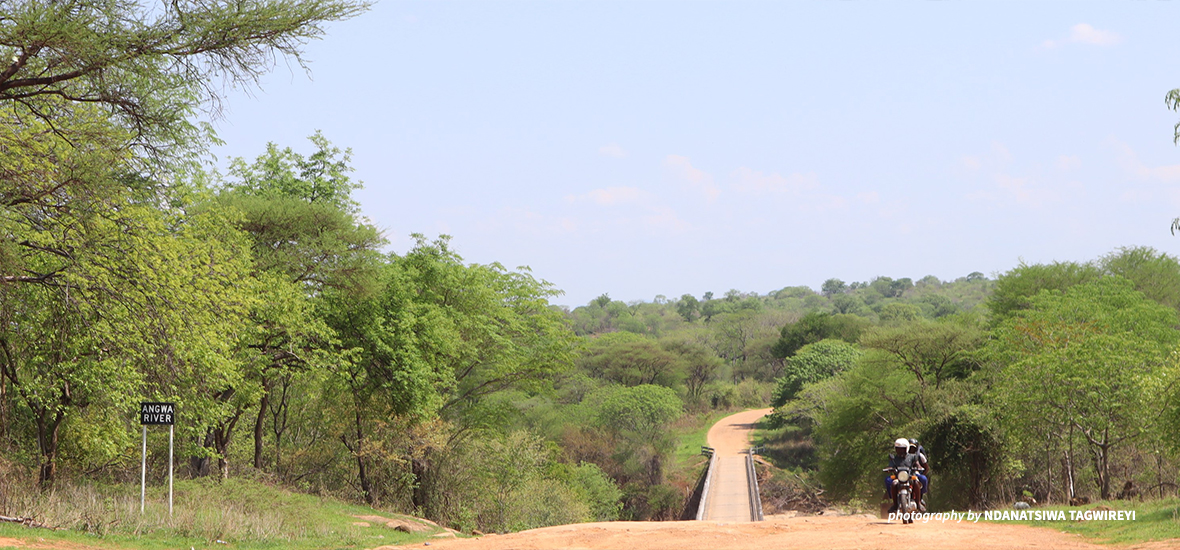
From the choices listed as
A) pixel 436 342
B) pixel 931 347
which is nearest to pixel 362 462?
pixel 436 342

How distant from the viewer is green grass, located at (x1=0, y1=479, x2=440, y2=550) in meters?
12.8

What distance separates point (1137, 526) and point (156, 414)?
14.8 metres

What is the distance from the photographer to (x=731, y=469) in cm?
4872

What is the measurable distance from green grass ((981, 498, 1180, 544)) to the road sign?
13769 millimetres

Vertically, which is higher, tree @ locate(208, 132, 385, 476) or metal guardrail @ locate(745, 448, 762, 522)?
tree @ locate(208, 132, 385, 476)

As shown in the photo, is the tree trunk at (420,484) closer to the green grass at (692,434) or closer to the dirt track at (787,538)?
the dirt track at (787,538)

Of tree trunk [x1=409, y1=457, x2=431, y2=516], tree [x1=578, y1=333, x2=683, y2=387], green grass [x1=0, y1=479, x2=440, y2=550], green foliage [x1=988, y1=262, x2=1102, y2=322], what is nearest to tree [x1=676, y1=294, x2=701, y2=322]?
tree [x1=578, y1=333, x2=683, y2=387]

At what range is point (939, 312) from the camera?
124 metres

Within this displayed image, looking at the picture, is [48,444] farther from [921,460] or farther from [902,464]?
[921,460]

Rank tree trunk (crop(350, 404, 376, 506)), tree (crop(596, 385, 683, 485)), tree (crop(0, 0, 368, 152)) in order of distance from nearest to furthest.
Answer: tree (crop(0, 0, 368, 152)) → tree trunk (crop(350, 404, 376, 506)) → tree (crop(596, 385, 683, 485))

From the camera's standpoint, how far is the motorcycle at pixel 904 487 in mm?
13164

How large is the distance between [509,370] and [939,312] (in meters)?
106

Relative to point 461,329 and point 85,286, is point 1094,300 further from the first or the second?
point 85,286

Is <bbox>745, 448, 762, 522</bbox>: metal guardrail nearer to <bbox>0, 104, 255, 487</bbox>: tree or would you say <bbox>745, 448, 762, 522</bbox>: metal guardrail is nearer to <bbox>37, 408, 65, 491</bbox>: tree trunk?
<bbox>0, 104, 255, 487</bbox>: tree
